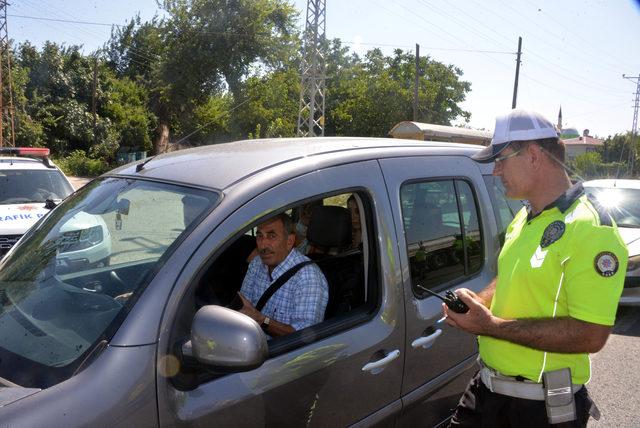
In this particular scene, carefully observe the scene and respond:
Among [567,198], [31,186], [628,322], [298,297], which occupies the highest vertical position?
[567,198]

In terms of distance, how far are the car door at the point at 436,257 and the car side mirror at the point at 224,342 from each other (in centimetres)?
99

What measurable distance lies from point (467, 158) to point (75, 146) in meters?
40.7

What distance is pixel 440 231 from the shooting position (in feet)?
9.04

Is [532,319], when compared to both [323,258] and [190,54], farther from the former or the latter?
[190,54]

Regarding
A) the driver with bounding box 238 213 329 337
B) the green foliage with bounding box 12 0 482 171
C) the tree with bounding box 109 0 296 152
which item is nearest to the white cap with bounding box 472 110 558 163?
the driver with bounding box 238 213 329 337

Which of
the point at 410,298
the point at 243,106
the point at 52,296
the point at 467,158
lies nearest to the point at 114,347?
the point at 52,296

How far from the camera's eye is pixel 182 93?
40469mm

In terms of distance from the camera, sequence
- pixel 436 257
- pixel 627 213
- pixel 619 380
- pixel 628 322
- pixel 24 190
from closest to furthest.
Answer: pixel 436 257, pixel 619 380, pixel 628 322, pixel 24 190, pixel 627 213

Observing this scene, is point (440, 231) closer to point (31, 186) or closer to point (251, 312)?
point (251, 312)

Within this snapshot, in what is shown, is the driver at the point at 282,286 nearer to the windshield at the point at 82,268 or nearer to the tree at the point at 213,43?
the windshield at the point at 82,268

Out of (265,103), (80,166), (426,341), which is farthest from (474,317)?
(265,103)

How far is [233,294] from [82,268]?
35.2 inches

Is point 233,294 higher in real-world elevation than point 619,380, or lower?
higher

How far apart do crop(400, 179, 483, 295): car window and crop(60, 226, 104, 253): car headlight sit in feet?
4.40
